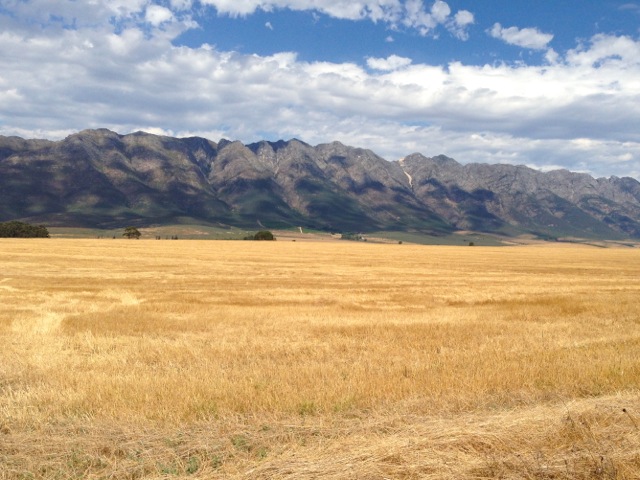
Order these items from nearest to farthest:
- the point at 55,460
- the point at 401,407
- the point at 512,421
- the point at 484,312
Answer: the point at 55,460 → the point at 512,421 → the point at 401,407 → the point at 484,312

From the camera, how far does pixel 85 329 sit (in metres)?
19.5

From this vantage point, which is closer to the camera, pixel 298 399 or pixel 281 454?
pixel 281 454

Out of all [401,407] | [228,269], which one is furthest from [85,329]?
[228,269]

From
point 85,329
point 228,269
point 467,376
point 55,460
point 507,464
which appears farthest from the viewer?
point 228,269

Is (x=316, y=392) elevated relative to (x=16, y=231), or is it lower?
lower

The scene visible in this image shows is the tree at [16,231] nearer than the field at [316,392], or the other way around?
the field at [316,392]

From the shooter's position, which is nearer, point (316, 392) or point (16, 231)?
point (316, 392)

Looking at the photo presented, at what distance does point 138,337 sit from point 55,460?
11270mm

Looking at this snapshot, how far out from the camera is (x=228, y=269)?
5488 cm

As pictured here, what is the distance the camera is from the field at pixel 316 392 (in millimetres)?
6965

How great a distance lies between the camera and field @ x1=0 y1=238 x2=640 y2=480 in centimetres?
696

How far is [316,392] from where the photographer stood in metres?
11.0

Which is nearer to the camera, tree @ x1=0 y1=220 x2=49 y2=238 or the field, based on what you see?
the field

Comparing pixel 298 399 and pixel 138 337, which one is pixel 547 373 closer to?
pixel 298 399
